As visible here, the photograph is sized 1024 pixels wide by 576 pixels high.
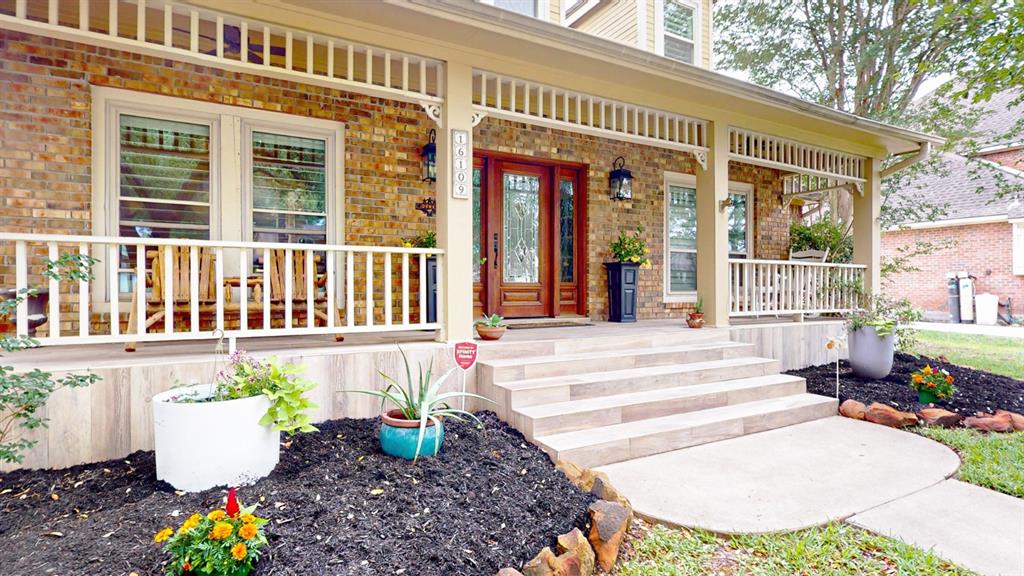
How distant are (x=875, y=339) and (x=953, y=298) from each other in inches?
474

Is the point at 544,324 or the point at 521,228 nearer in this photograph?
the point at 544,324

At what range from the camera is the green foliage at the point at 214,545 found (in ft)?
5.63

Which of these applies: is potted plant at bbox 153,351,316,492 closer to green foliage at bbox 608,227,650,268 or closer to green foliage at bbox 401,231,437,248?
green foliage at bbox 401,231,437,248

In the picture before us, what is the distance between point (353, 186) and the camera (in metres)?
5.45

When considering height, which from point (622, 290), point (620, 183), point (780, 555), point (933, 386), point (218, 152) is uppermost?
point (620, 183)

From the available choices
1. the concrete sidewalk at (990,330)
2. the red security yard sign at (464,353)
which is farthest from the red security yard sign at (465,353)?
the concrete sidewalk at (990,330)

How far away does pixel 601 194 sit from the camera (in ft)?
23.0

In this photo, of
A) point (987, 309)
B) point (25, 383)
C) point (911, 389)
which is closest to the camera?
point (25, 383)

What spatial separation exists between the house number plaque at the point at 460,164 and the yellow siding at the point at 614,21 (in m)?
5.18

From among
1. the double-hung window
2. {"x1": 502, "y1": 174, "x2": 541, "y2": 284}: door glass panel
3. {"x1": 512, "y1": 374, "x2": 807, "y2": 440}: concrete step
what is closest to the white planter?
{"x1": 512, "y1": 374, "x2": 807, "y2": 440}: concrete step

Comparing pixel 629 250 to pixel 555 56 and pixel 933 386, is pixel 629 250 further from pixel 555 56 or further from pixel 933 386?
pixel 933 386

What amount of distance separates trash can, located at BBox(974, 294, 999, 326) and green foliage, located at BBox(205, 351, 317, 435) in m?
17.1

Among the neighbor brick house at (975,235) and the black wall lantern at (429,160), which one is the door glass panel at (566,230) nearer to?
the black wall lantern at (429,160)

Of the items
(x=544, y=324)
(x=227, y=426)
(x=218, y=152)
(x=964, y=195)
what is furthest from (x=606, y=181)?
(x=964, y=195)
